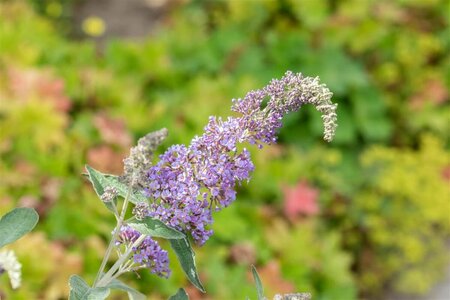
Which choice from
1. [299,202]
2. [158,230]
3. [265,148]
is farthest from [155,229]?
[265,148]

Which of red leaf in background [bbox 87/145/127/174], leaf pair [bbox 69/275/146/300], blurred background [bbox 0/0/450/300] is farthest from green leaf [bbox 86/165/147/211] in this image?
red leaf in background [bbox 87/145/127/174]

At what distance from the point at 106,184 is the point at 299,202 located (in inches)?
100

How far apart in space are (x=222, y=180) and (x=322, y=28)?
3.81m

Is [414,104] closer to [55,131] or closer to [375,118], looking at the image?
[375,118]

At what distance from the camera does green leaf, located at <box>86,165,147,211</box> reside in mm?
937

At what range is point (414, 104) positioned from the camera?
14.6 feet

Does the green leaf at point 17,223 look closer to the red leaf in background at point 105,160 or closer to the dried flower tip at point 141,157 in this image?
the dried flower tip at point 141,157

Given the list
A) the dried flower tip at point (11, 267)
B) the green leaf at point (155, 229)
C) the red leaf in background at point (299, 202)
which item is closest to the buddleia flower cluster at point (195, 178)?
the green leaf at point (155, 229)

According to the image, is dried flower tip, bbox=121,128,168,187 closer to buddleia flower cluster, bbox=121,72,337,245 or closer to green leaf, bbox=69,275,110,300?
buddleia flower cluster, bbox=121,72,337,245

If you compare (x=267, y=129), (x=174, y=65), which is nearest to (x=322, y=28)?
(x=174, y=65)

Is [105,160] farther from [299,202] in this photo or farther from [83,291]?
[83,291]

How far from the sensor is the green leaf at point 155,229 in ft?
2.87

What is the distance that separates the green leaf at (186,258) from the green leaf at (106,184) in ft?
0.24

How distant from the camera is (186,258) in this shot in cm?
94
